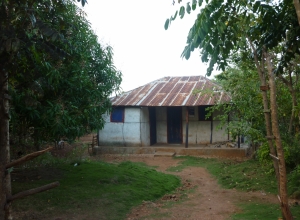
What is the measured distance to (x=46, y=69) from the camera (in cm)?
733

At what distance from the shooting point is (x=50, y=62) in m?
7.57

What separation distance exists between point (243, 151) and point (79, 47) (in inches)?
429

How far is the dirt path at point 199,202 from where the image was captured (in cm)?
775

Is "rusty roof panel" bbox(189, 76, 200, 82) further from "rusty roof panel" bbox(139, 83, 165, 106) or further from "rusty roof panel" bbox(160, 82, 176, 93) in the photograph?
"rusty roof panel" bbox(139, 83, 165, 106)

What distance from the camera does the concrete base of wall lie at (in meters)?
16.8

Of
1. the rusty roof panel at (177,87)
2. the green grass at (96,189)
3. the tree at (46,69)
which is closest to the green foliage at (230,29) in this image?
the tree at (46,69)

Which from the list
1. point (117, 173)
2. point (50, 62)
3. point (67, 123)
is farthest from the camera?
point (117, 173)

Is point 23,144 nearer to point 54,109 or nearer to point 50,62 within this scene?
point 54,109

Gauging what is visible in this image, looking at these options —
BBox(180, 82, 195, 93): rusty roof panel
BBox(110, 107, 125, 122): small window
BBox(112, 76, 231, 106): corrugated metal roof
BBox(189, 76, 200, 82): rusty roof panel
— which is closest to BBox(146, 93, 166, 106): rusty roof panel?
BBox(112, 76, 231, 106): corrugated metal roof

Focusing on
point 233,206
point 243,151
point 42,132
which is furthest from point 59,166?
point 243,151

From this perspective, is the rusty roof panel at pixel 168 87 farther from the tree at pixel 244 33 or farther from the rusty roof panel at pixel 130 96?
the tree at pixel 244 33

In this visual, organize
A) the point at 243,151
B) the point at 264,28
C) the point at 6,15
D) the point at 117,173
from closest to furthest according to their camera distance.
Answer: the point at 6,15 → the point at 264,28 → the point at 117,173 → the point at 243,151

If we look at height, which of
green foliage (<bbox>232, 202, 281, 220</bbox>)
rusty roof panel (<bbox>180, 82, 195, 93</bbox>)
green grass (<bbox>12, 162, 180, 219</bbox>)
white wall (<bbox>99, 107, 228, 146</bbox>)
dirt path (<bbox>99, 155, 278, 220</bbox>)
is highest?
rusty roof panel (<bbox>180, 82, 195, 93</bbox>)

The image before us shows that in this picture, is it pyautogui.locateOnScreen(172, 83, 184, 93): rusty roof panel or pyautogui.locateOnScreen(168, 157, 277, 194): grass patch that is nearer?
pyautogui.locateOnScreen(168, 157, 277, 194): grass patch
